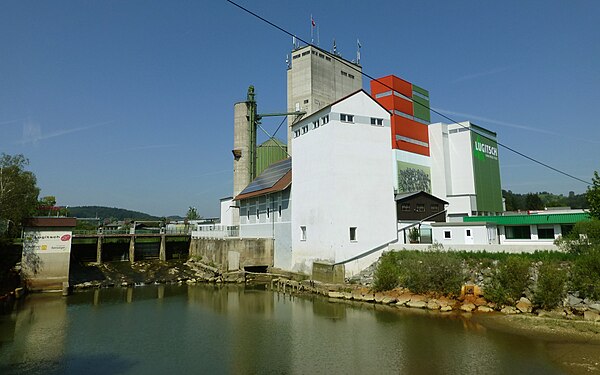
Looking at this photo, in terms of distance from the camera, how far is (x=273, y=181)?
32.8m

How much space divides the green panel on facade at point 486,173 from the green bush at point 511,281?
26562mm

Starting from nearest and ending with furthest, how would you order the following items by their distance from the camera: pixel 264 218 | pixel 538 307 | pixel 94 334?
pixel 94 334 → pixel 538 307 → pixel 264 218

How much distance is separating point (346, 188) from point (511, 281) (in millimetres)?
11035

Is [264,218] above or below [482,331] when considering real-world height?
above

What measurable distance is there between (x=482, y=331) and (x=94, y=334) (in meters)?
15.6

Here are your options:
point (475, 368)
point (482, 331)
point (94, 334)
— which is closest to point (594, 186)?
point (482, 331)

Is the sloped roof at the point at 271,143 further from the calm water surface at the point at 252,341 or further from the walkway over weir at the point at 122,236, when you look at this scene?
the calm water surface at the point at 252,341

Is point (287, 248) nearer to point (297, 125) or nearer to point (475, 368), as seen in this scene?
point (297, 125)

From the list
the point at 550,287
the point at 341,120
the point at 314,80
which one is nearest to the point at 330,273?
the point at 341,120

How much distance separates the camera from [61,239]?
941 inches

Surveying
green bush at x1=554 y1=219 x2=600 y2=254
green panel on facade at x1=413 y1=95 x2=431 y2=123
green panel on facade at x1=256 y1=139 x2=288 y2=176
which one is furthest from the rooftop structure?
green bush at x1=554 y1=219 x2=600 y2=254

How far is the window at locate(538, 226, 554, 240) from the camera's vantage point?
2600cm

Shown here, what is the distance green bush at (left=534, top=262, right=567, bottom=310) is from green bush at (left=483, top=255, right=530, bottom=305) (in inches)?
28.4

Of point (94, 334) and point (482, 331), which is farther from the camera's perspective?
point (94, 334)
